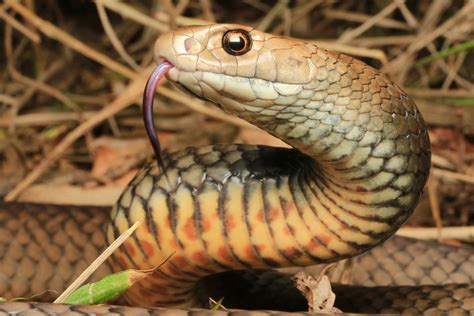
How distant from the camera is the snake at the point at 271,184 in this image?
222 cm

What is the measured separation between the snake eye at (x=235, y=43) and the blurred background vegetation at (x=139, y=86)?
77.6 inches

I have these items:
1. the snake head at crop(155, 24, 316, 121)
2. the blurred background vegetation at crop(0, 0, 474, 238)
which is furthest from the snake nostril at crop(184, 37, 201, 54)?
the blurred background vegetation at crop(0, 0, 474, 238)

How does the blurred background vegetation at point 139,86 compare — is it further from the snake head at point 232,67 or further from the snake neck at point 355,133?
the snake head at point 232,67

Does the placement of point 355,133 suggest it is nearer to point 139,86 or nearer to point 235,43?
point 235,43

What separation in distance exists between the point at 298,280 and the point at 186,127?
267 centimetres

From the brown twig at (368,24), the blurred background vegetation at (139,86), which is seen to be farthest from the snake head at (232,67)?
the brown twig at (368,24)

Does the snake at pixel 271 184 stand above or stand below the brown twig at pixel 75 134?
below

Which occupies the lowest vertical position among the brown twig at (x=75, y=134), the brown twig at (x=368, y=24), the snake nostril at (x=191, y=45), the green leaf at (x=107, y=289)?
the green leaf at (x=107, y=289)

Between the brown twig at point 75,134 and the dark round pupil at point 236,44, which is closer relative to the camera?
the dark round pupil at point 236,44

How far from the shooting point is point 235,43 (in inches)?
88.0

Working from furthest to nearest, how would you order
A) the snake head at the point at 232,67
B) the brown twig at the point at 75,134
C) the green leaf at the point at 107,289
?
the brown twig at the point at 75,134 → the green leaf at the point at 107,289 → the snake head at the point at 232,67

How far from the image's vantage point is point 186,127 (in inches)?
197

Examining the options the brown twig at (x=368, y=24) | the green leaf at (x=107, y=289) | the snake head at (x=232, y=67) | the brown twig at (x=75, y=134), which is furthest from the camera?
the brown twig at (x=368, y=24)

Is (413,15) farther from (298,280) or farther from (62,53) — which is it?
(298,280)
